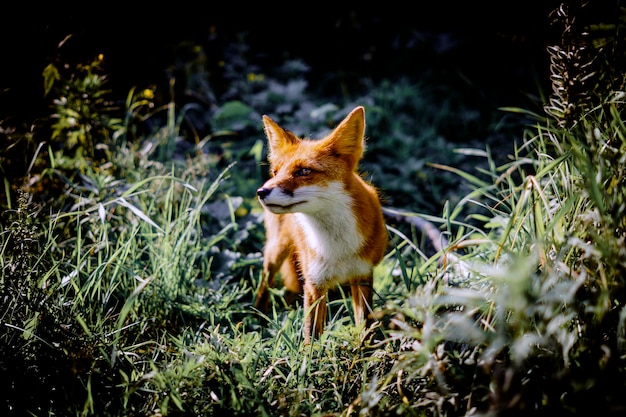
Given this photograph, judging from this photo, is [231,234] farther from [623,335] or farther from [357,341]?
[623,335]

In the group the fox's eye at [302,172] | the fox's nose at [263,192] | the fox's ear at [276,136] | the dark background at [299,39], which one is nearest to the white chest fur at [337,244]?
the fox's eye at [302,172]

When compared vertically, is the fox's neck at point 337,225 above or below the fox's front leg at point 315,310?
above

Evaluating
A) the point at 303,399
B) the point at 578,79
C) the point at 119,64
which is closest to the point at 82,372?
the point at 303,399

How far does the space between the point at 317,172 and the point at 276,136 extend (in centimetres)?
50

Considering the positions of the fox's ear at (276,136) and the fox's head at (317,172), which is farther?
the fox's ear at (276,136)

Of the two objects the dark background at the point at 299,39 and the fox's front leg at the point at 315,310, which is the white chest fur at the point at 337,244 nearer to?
the fox's front leg at the point at 315,310

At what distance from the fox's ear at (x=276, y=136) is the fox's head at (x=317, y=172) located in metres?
0.07

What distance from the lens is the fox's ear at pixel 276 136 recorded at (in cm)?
276

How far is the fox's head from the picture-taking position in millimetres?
2291

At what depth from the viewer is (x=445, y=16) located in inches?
246

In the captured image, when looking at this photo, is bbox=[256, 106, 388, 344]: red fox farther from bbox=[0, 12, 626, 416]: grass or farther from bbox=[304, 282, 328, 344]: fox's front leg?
bbox=[0, 12, 626, 416]: grass

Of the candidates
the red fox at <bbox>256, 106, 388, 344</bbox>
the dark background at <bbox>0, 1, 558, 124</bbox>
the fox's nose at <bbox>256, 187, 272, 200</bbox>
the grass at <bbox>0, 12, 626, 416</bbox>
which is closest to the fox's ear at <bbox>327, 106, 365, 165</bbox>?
the red fox at <bbox>256, 106, 388, 344</bbox>

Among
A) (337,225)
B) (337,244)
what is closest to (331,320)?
(337,244)

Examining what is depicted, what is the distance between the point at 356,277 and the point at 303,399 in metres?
0.82
